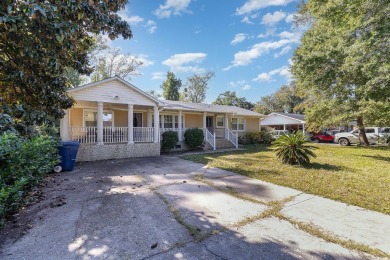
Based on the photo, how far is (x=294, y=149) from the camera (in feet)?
30.1

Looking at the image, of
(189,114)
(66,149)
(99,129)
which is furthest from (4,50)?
(189,114)


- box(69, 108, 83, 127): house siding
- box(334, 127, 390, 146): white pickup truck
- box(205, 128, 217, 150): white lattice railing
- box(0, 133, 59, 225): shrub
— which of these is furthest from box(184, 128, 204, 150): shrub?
box(334, 127, 390, 146): white pickup truck

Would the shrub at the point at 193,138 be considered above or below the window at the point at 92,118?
below

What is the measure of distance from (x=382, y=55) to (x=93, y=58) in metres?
30.0

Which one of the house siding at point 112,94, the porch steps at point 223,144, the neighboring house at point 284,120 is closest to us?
the house siding at point 112,94

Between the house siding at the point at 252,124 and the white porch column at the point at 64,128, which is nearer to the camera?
the white porch column at the point at 64,128

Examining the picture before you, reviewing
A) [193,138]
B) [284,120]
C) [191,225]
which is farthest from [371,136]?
[191,225]

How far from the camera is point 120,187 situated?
602 centimetres

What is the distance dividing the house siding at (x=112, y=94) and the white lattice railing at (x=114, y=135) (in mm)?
1669

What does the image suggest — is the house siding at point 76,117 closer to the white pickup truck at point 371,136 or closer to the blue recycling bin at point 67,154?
the blue recycling bin at point 67,154

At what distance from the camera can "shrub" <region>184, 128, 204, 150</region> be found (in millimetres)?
14961

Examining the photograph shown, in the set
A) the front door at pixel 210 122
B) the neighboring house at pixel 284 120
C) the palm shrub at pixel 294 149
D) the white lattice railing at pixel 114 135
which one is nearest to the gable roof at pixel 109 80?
the white lattice railing at pixel 114 135

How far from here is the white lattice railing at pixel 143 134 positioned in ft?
42.5

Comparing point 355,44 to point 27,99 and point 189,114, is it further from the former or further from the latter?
point 27,99
